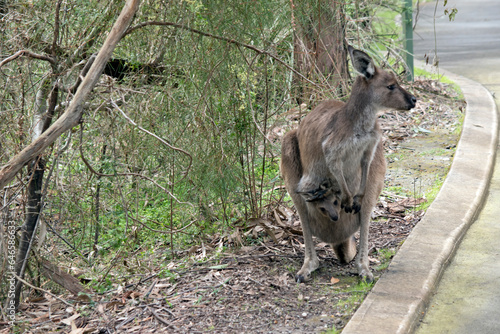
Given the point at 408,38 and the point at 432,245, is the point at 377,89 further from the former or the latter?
the point at 408,38

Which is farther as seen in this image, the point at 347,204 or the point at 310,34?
the point at 310,34

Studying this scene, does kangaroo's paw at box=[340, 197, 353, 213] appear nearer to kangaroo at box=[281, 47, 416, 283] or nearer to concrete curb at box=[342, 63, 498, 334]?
kangaroo at box=[281, 47, 416, 283]

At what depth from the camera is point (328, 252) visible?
5.12 m

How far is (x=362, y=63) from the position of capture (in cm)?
441

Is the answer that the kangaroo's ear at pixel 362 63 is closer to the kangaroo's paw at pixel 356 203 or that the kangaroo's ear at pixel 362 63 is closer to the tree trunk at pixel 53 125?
the kangaroo's paw at pixel 356 203

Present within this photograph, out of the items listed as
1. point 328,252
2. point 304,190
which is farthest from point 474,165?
point 304,190

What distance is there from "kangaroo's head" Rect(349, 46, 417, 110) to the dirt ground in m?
1.22

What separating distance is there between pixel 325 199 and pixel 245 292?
92 cm

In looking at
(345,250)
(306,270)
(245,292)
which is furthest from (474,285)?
(245,292)

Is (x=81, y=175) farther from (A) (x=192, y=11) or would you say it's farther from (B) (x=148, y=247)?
(A) (x=192, y=11)

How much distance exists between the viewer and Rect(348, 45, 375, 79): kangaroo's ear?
14.3 feet

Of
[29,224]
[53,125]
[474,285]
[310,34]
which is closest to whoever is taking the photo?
[53,125]

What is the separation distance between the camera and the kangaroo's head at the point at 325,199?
177 inches

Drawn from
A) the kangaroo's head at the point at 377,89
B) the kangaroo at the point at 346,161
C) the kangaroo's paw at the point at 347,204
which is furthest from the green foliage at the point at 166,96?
the kangaroo's paw at the point at 347,204
